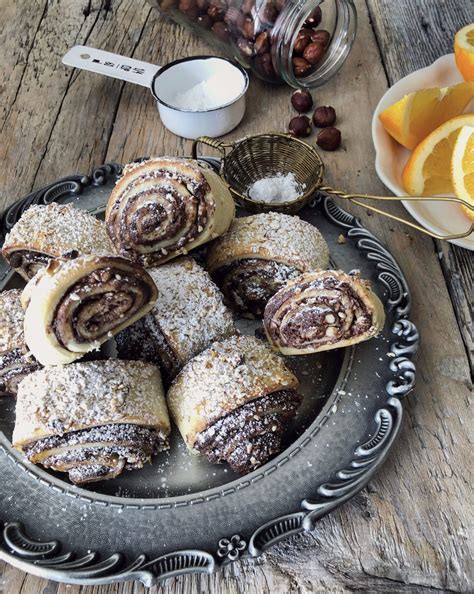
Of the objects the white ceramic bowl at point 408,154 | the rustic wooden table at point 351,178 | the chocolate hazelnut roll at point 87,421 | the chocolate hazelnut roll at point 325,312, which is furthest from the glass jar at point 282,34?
the chocolate hazelnut roll at point 87,421

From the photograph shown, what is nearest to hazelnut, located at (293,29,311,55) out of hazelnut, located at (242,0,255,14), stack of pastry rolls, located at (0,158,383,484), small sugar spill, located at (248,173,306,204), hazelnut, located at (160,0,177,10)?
hazelnut, located at (242,0,255,14)

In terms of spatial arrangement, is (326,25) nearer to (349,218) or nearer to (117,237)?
(349,218)

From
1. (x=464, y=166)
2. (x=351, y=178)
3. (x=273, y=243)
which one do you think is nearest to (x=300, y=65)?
(x=351, y=178)

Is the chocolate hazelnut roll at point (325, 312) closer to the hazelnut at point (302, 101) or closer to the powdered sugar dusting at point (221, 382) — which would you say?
the powdered sugar dusting at point (221, 382)

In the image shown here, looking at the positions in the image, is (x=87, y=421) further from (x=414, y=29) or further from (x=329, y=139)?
(x=414, y=29)

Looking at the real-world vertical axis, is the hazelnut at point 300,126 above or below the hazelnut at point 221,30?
below

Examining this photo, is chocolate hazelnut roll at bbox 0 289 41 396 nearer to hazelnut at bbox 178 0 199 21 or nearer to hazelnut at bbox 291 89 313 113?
hazelnut at bbox 291 89 313 113
